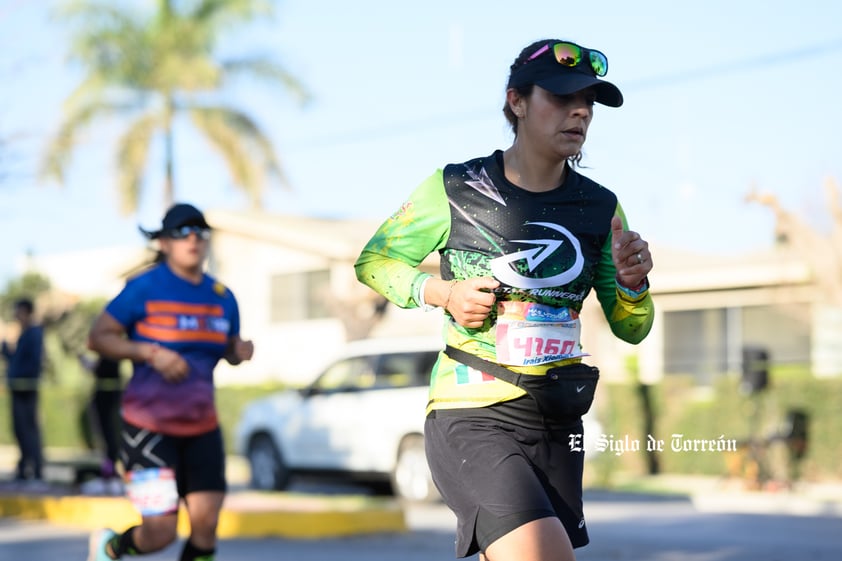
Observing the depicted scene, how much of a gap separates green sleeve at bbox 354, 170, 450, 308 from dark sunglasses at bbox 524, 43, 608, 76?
0.54m

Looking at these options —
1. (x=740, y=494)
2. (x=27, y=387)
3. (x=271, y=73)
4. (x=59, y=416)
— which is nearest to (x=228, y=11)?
(x=271, y=73)

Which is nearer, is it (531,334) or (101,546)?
(531,334)

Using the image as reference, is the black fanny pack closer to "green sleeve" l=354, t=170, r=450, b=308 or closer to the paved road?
"green sleeve" l=354, t=170, r=450, b=308

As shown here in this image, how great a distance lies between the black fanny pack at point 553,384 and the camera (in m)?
4.27

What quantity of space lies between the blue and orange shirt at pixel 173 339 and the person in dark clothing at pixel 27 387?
9445 mm

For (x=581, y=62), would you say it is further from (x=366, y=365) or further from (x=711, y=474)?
(x=711, y=474)

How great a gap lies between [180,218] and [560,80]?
9.71 ft

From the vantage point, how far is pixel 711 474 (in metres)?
21.0

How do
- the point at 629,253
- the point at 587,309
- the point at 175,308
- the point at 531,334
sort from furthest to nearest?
the point at 587,309 < the point at 175,308 < the point at 531,334 < the point at 629,253

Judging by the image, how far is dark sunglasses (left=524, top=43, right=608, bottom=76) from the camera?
4352 mm

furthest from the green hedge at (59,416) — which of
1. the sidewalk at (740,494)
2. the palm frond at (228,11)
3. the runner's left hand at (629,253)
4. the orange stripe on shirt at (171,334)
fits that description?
the runner's left hand at (629,253)

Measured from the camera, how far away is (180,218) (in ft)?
22.2

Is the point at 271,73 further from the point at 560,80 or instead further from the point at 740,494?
the point at 560,80

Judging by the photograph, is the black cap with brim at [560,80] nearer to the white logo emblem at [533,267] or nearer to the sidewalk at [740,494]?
the white logo emblem at [533,267]
